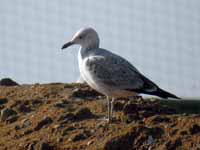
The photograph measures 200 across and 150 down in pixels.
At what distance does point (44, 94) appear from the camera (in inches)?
470

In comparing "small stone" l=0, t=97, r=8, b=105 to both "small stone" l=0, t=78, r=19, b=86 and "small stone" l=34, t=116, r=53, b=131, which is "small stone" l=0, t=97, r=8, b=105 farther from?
"small stone" l=0, t=78, r=19, b=86

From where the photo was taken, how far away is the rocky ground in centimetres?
952

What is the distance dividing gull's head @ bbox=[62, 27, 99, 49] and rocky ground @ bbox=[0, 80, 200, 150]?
60 centimetres

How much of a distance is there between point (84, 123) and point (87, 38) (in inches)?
74.3

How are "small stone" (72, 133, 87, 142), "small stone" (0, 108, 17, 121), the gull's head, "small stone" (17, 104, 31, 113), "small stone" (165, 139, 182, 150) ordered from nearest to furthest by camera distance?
"small stone" (165, 139, 182, 150), "small stone" (72, 133, 87, 142), "small stone" (0, 108, 17, 121), "small stone" (17, 104, 31, 113), the gull's head

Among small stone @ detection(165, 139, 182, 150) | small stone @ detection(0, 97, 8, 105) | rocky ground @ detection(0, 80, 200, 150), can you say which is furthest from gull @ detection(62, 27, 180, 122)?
small stone @ detection(165, 139, 182, 150)

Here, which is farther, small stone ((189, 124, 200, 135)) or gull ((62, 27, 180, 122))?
gull ((62, 27, 180, 122))

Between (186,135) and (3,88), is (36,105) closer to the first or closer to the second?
(3,88)

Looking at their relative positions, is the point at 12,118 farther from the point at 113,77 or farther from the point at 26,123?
the point at 113,77

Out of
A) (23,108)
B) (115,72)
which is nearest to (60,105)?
(23,108)

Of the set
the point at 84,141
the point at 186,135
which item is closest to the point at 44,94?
the point at 84,141

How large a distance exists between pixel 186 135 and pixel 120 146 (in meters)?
0.70

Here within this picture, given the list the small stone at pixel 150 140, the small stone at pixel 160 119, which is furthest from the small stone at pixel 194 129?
the small stone at pixel 160 119

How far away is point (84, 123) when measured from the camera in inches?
407
